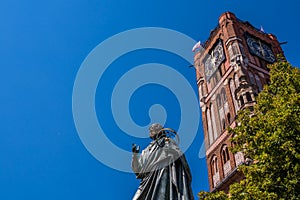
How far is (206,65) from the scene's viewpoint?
1563 inches

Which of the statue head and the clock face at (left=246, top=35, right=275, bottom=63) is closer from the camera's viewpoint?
the statue head

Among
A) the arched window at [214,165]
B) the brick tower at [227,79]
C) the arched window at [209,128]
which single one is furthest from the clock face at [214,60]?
the arched window at [214,165]

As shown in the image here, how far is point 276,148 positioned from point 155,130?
593cm

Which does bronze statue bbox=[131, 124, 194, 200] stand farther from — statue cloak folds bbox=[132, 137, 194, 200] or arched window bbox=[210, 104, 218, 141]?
arched window bbox=[210, 104, 218, 141]

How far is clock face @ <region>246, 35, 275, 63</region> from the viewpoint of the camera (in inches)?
1459

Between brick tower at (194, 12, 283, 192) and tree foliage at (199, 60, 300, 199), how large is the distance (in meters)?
13.6

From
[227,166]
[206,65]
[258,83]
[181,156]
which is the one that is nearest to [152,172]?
[181,156]

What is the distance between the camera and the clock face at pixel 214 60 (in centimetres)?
3661

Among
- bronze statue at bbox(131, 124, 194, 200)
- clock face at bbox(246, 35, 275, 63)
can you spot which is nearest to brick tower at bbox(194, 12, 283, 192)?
clock face at bbox(246, 35, 275, 63)

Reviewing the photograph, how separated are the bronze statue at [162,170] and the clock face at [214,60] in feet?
104

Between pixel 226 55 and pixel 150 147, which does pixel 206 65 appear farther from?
pixel 150 147

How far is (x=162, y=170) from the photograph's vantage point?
469 cm

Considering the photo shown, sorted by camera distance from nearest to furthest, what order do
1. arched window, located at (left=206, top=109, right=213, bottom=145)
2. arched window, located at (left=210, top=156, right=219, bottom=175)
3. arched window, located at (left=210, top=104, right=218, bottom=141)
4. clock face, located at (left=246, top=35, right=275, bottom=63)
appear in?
arched window, located at (left=210, top=156, right=219, bottom=175)
arched window, located at (left=210, top=104, right=218, bottom=141)
arched window, located at (left=206, top=109, right=213, bottom=145)
clock face, located at (left=246, top=35, right=275, bottom=63)

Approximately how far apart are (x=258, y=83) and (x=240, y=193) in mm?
23561
